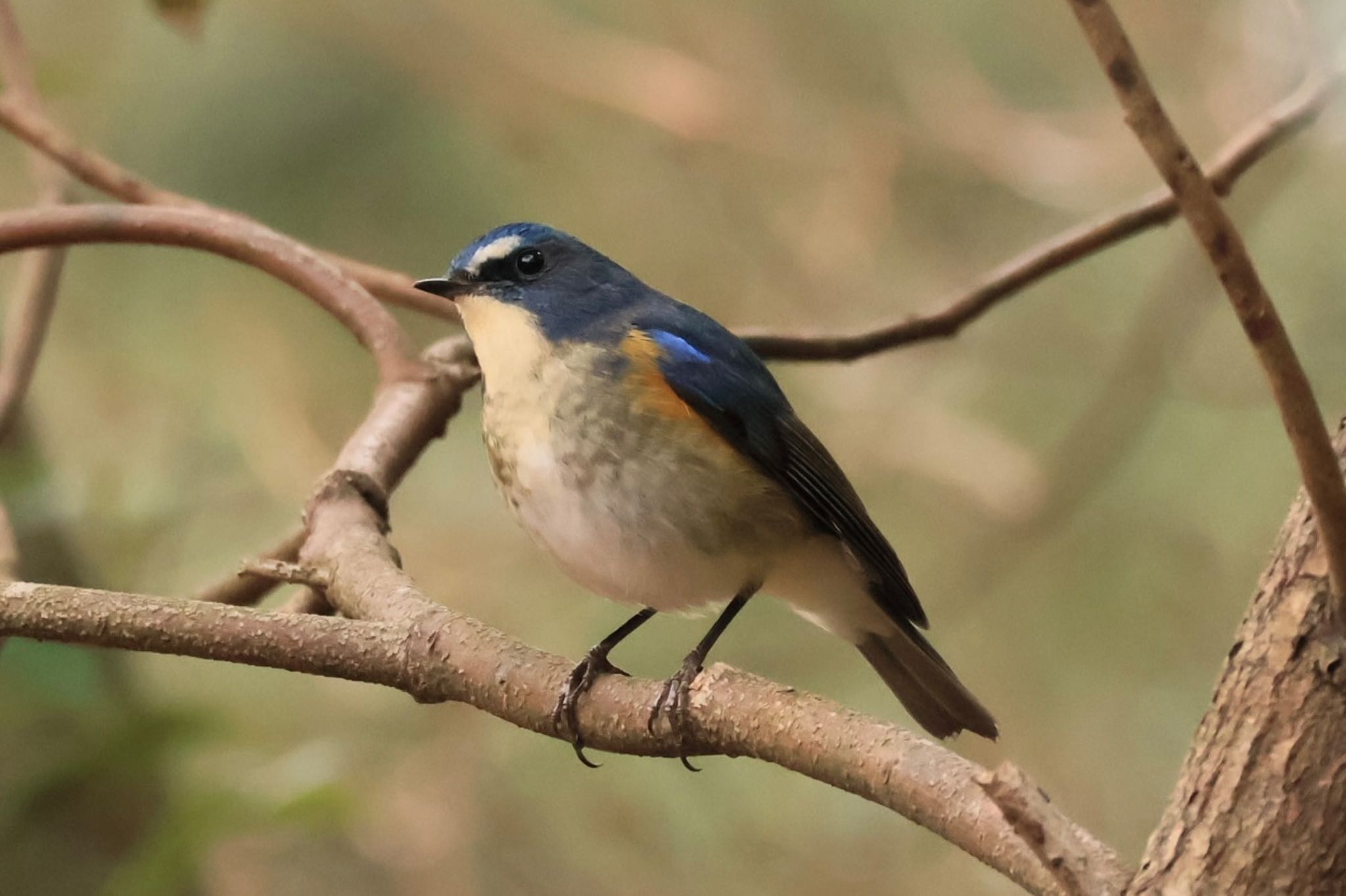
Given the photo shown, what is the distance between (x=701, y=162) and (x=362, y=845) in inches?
84.2

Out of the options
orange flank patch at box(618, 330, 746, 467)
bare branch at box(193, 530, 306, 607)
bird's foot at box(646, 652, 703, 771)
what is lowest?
bare branch at box(193, 530, 306, 607)

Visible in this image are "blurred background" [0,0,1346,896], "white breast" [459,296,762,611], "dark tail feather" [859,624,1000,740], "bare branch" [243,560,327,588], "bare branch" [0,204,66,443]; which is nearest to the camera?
"bare branch" [243,560,327,588]

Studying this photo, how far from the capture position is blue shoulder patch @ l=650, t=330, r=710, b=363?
6.10ft

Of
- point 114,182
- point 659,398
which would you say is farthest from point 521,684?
point 114,182

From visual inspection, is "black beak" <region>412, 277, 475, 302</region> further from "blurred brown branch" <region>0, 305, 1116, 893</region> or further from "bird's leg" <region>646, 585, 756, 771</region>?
"bird's leg" <region>646, 585, 756, 771</region>

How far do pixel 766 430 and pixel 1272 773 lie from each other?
1.00 metres

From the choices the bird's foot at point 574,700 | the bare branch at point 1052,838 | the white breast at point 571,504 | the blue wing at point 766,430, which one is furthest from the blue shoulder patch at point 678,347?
the bare branch at point 1052,838

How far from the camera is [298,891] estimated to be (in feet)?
13.0

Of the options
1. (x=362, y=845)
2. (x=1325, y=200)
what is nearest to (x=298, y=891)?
(x=362, y=845)

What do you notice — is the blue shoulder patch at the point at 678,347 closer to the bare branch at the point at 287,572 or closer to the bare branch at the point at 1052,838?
the bare branch at the point at 287,572

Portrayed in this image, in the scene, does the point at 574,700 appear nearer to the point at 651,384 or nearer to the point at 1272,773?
the point at 651,384

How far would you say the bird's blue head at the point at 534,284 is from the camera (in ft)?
6.35

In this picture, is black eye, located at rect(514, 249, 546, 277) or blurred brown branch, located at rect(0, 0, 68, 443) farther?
blurred brown branch, located at rect(0, 0, 68, 443)

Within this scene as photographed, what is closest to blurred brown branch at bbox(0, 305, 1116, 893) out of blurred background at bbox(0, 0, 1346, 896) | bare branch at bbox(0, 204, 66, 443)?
bare branch at bbox(0, 204, 66, 443)
